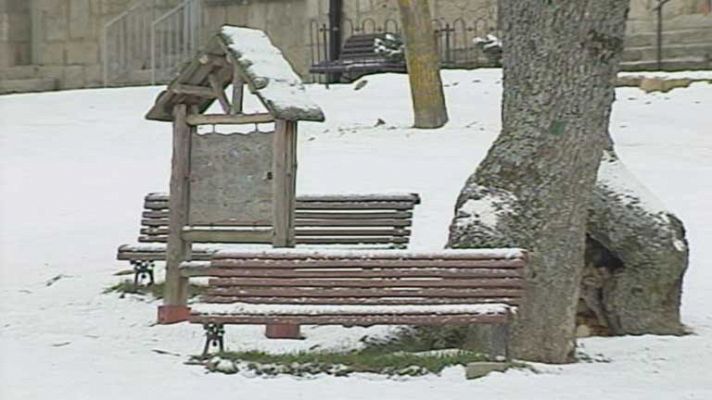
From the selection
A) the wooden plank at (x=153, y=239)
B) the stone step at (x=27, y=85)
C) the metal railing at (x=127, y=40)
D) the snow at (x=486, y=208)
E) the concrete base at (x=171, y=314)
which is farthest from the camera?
the metal railing at (x=127, y=40)

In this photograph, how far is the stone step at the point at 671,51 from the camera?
1792 centimetres

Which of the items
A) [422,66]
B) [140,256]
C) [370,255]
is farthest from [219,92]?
[422,66]

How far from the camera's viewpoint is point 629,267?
7.71m

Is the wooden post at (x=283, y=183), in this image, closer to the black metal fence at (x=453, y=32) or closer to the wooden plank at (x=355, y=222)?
the wooden plank at (x=355, y=222)

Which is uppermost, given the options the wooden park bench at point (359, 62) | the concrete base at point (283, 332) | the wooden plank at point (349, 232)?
the wooden park bench at point (359, 62)

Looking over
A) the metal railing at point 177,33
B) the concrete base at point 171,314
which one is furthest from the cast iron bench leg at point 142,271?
the metal railing at point 177,33

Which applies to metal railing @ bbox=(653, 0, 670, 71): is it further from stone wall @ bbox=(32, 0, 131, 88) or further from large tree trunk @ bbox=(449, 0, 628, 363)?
large tree trunk @ bbox=(449, 0, 628, 363)

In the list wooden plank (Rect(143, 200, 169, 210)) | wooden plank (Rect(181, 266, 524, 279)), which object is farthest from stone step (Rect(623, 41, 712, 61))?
wooden plank (Rect(181, 266, 524, 279))

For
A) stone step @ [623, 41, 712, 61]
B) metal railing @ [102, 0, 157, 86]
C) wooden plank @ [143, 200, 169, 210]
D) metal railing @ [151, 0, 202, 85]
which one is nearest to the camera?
wooden plank @ [143, 200, 169, 210]

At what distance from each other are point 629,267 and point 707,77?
9.46 meters

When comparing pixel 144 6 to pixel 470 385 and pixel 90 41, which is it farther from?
pixel 470 385

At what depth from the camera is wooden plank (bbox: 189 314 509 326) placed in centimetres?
645

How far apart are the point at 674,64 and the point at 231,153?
1107 cm

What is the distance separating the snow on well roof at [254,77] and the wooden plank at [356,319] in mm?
1413
